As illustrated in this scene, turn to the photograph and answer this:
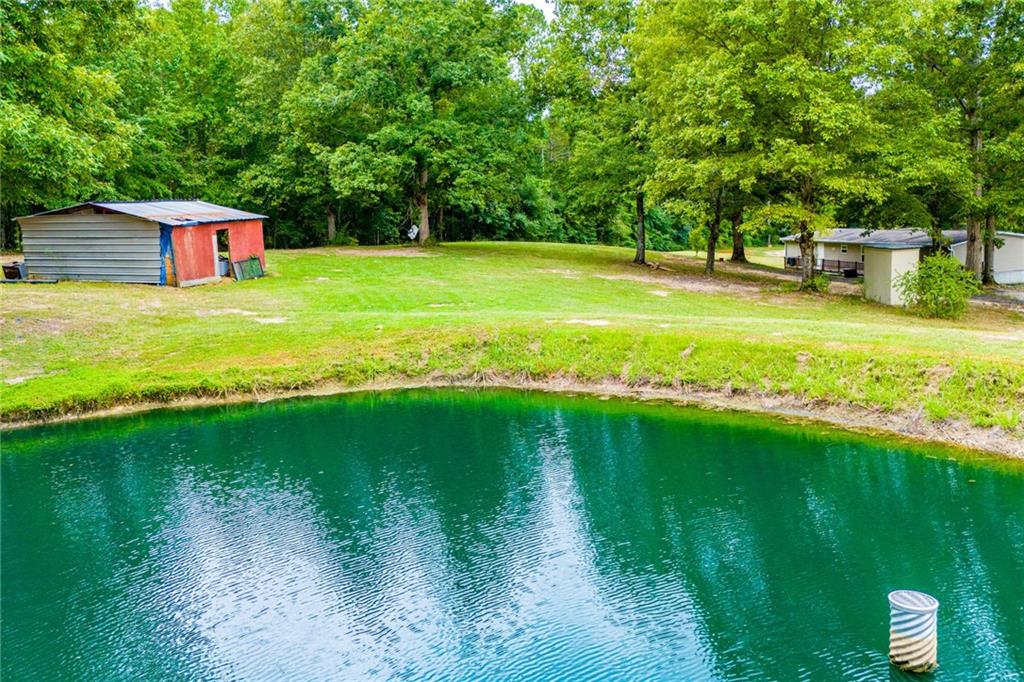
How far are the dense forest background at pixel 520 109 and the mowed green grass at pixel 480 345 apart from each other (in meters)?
4.04

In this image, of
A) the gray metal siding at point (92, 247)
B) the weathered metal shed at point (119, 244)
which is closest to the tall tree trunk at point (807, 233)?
the weathered metal shed at point (119, 244)

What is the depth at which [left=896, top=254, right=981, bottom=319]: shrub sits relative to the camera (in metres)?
27.4

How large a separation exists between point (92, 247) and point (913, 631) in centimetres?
2942

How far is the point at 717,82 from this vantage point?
3008 cm

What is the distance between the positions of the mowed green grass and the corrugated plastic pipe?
9236mm

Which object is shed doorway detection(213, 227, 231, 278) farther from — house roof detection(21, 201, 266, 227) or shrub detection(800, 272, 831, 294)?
shrub detection(800, 272, 831, 294)

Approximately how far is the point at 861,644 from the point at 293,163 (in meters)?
39.3

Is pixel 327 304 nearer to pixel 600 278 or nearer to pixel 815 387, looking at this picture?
pixel 600 278

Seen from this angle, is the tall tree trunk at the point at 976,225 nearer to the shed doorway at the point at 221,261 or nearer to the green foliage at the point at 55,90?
the shed doorway at the point at 221,261

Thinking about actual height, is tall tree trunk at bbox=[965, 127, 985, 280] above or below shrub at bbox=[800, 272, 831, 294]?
above

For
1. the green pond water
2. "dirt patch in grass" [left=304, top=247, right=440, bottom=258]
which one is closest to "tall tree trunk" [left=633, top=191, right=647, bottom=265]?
"dirt patch in grass" [left=304, top=247, right=440, bottom=258]

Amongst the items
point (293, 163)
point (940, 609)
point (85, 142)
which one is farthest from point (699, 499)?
point (293, 163)

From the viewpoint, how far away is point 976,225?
37312 millimetres

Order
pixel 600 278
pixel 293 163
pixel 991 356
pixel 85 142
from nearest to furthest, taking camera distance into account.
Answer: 1. pixel 991 356
2. pixel 85 142
3. pixel 600 278
4. pixel 293 163
